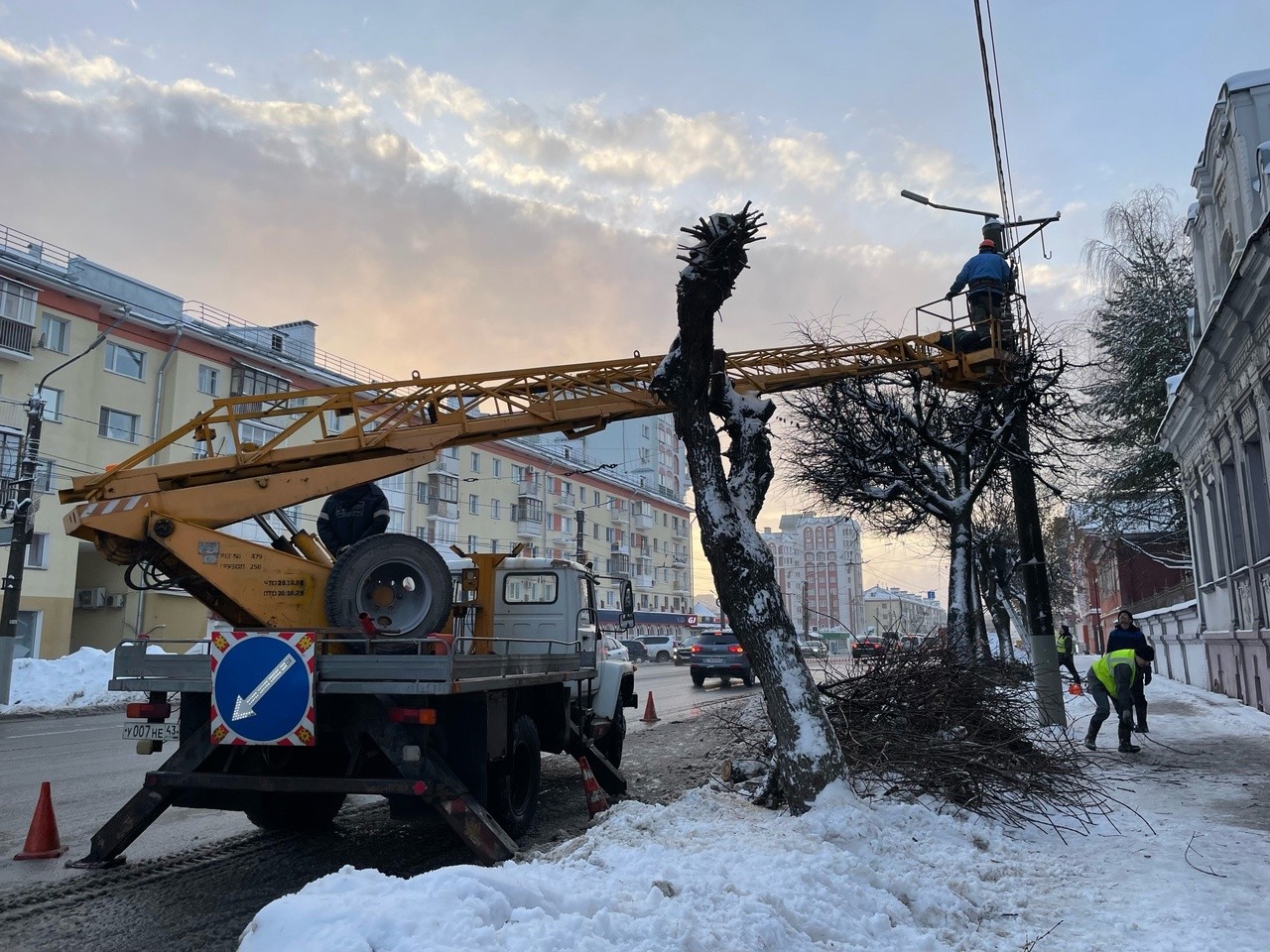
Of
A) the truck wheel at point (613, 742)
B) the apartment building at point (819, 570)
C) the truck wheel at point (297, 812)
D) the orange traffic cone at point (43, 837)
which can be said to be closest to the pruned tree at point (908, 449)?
the truck wheel at point (613, 742)

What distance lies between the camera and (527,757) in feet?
26.6

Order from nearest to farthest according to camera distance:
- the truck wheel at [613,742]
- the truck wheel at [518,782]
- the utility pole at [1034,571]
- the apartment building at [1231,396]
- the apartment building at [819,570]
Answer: the truck wheel at [518,782] → the truck wheel at [613,742] → the utility pole at [1034,571] → the apartment building at [1231,396] → the apartment building at [819,570]

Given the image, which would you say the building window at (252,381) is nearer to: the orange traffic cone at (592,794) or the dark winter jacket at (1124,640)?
the orange traffic cone at (592,794)

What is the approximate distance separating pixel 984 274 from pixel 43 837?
1153 centimetres

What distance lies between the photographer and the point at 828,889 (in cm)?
525

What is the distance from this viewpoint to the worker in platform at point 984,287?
12037mm

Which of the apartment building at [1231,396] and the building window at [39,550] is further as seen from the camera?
the building window at [39,550]

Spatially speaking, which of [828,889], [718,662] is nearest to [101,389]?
[718,662]

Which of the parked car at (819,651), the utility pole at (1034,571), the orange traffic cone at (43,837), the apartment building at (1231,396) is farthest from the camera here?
the apartment building at (1231,396)

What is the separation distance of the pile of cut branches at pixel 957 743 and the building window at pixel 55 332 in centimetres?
3169

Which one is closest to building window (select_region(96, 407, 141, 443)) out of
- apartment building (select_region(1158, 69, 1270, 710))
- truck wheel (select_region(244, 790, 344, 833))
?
truck wheel (select_region(244, 790, 344, 833))

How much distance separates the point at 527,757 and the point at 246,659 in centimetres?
262

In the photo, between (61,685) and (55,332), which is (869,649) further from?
(55,332)

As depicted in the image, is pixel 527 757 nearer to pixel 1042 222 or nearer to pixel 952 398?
pixel 1042 222
